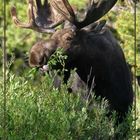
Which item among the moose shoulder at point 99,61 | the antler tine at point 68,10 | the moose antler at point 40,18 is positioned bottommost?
the moose shoulder at point 99,61

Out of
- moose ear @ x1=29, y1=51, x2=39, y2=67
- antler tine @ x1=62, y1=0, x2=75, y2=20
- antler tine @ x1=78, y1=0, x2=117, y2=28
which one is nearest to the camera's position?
moose ear @ x1=29, y1=51, x2=39, y2=67

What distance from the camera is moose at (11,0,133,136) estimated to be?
594 centimetres

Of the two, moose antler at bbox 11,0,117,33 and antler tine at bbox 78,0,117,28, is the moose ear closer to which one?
moose antler at bbox 11,0,117,33

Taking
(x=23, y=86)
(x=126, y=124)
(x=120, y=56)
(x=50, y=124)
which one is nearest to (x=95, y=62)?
(x=120, y=56)

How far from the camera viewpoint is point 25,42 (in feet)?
57.9

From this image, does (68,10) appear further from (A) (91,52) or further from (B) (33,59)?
(B) (33,59)

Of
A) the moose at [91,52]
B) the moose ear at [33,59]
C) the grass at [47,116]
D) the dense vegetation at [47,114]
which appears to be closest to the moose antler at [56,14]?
the moose at [91,52]

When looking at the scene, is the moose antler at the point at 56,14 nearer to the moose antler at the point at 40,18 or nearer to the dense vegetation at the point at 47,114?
the moose antler at the point at 40,18

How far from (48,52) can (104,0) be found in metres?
0.73

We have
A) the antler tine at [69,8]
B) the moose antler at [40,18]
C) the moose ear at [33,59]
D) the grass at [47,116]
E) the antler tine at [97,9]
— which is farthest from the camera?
the moose antler at [40,18]

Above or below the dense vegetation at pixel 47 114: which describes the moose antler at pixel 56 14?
above

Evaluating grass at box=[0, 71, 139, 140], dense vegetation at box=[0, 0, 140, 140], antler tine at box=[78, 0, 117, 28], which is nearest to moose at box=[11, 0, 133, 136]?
antler tine at box=[78, 0, 117, 28]

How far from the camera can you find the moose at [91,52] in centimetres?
594

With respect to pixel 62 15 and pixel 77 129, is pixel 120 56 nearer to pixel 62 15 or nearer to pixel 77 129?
pixel 62 15
